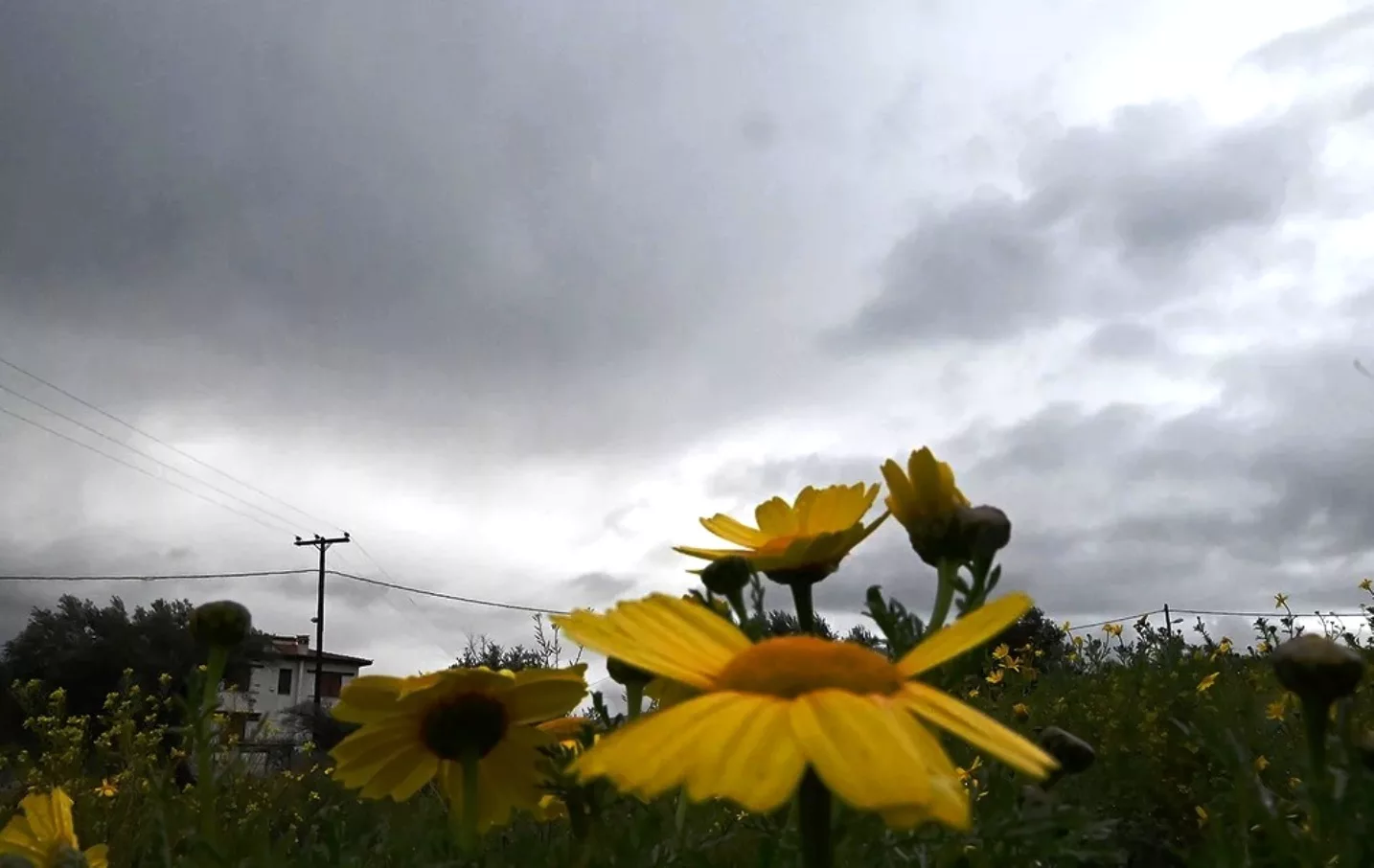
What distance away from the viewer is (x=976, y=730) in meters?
0.56

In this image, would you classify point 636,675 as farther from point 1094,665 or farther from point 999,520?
point 1094,665

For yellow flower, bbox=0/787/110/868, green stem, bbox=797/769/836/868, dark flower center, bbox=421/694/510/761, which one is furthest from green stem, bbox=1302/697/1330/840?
yellow flower, bbox=0/787/110/868

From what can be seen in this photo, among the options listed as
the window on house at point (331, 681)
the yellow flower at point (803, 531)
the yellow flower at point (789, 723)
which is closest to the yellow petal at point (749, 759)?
the yellow flower at point (789, 723)

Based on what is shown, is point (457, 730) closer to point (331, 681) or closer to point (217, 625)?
point (217, 625)

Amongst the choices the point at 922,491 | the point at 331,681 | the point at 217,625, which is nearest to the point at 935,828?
the point at 922,491

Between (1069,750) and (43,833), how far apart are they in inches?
55.7

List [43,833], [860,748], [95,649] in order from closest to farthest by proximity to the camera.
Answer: [860,748] < [43,833] < [95,649]

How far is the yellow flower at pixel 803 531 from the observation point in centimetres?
98

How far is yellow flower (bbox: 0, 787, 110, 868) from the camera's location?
4.44 ft

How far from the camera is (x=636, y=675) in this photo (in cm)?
133

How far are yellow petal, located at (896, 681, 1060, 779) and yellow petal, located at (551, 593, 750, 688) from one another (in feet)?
0.45

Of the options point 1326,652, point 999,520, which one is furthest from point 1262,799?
point 999,520

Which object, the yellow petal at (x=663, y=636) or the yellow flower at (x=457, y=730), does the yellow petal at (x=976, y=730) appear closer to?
the yellow petal at (x=663, y=636)

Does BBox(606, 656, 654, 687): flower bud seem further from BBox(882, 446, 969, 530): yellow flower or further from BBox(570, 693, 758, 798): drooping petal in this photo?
BBox(570, 693, 758, 798): drooping petal
